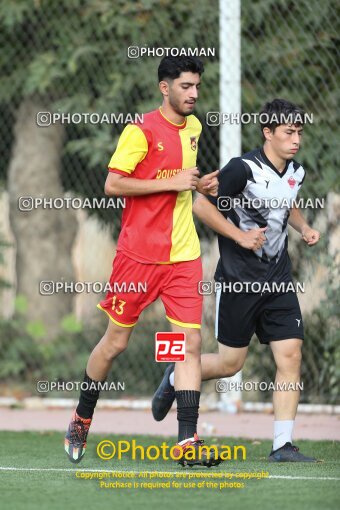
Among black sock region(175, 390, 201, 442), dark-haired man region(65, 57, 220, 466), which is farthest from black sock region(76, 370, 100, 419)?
black sock region(175, 390, 201, 442)

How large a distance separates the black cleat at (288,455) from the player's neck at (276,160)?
5.14ft

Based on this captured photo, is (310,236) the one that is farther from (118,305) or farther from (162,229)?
(118,305)

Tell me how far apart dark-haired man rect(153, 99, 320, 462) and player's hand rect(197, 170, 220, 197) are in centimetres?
14

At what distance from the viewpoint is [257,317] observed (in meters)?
7.54

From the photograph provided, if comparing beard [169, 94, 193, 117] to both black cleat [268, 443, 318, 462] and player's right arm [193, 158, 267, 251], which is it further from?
black cleat [268, 443, 318, 462]

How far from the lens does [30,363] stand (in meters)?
11.5

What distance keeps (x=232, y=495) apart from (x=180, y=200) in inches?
75.4

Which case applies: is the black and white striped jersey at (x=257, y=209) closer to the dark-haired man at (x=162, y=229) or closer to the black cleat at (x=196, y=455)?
the dark-haired man at (x=162, y=229)

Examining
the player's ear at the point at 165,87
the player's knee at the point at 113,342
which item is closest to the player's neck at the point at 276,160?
the player's ear at the point at 165,87

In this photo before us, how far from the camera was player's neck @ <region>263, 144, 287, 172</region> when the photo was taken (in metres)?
7.45

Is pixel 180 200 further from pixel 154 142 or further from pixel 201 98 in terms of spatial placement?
pixel 201 98

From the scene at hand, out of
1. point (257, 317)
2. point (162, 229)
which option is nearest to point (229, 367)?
point (257, 317)

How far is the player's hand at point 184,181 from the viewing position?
22.6ft

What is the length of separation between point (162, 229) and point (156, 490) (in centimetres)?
163
